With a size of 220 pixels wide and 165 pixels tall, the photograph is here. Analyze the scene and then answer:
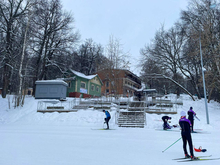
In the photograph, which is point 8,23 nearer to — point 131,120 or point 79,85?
point 79,85

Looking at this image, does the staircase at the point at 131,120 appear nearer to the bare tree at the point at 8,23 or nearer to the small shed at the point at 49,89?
the small shed at the point at 49,89

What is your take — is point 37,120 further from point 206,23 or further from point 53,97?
point 206,23

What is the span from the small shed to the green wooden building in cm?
555

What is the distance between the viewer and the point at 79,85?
3481 centimetres

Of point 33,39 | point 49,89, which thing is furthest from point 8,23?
point 49,89

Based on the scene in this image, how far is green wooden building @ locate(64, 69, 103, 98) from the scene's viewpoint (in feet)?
111

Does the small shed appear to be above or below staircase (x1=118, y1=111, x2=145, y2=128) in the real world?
above

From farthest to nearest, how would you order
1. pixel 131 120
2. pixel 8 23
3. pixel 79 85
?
pixel 79 85 → pixel 8 23 → pixel 131 120

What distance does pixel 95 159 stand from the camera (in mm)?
5711

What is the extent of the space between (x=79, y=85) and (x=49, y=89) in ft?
26.2

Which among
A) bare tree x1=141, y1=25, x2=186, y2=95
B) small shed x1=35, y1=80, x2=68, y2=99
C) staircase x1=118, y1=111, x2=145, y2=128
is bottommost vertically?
staircase x1=118, y1=111, x2=145, y2=128

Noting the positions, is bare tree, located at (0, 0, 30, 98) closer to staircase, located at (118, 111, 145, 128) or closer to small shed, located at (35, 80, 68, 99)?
small shed, located at (35, 80, 68, 99)

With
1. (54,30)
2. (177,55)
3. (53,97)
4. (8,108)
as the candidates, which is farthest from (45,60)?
(177,55)

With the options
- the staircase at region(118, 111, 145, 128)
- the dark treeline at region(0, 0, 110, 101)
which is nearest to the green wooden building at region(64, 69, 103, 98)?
the dark treeline at region(0, 0, 110, 101)
